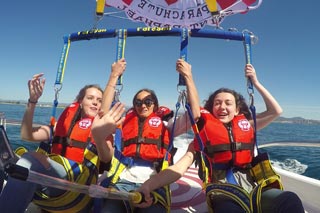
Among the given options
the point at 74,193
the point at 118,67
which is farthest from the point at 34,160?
the point at 118,67

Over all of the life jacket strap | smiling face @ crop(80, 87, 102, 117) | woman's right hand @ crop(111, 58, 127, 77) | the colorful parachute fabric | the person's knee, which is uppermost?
the colorful parachute fabric

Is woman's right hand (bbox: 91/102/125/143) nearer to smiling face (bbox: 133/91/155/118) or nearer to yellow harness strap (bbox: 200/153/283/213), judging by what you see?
smiling face (bbox: 133/91/155/118)

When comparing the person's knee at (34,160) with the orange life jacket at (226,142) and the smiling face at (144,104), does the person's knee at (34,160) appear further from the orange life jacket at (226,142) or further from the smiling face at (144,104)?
the orange life jacket at (226,142)

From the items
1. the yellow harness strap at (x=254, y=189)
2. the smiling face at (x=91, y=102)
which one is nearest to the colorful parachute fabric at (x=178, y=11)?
the smiling face at (x=91, y=102)

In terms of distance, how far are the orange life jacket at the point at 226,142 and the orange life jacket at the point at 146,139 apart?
1.23 feet

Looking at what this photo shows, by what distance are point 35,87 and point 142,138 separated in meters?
1.09

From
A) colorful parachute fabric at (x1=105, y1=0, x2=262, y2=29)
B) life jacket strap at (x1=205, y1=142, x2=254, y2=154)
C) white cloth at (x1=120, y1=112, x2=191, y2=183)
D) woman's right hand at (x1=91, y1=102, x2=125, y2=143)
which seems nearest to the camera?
woman's right hand at (x1=91, y1=102, x2=125, y2=143)

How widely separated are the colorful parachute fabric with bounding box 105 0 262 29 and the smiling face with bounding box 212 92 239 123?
1.34 metres

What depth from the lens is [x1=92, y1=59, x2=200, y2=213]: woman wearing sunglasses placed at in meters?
1.99

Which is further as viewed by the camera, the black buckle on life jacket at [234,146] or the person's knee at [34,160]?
the black buckle on life jacket at [234,146]

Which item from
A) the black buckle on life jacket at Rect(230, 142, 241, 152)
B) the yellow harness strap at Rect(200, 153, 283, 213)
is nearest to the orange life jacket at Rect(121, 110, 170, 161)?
the yellow harness strap at Rect(200, 153, 283, 213)

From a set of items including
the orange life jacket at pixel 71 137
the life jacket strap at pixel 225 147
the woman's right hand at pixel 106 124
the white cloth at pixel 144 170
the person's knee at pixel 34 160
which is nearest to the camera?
the woman's right hand at pixel 106 124

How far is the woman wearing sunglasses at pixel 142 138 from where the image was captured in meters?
1.99

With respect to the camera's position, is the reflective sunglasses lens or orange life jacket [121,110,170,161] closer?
orange life jacket [121,110,170,161]
